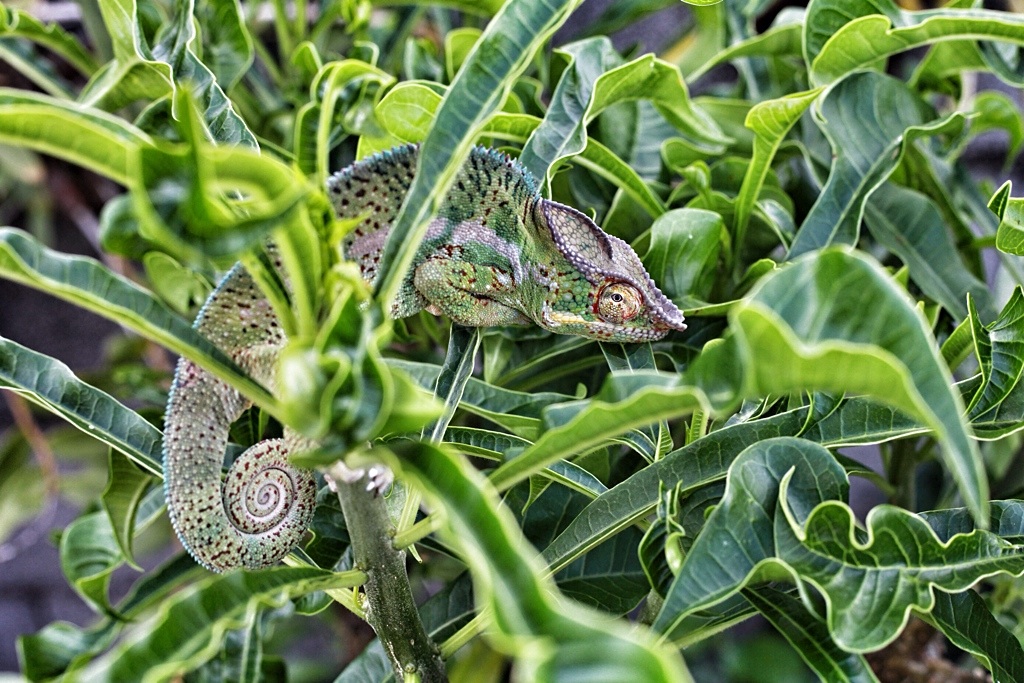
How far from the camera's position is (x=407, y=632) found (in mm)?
527

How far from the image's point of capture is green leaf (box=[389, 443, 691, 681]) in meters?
0.29

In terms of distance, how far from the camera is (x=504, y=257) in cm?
77

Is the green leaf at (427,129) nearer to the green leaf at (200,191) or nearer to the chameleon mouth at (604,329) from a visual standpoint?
the chameleon mouth at (604,329)

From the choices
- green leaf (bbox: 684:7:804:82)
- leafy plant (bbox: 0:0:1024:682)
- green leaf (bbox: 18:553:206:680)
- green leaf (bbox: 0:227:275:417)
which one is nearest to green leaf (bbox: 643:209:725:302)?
leafy plant (bbox: 0:0:1024:682)

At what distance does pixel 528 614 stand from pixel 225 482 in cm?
35

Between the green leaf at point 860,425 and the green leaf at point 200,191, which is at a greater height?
the green leaf at point 200,191

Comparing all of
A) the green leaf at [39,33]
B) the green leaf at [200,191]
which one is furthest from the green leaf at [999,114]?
the green leaf at [39,33]

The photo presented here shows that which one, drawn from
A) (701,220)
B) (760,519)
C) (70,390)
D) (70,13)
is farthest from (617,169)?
(70,13)

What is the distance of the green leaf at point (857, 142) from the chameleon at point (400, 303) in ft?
0.49

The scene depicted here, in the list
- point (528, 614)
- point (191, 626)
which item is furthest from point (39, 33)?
point (528, 614)

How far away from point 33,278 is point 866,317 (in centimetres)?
36

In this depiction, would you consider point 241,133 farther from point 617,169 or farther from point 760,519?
point 760,519

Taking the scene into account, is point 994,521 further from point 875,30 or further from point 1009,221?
point 875,30

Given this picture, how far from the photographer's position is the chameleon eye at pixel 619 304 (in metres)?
0.68
